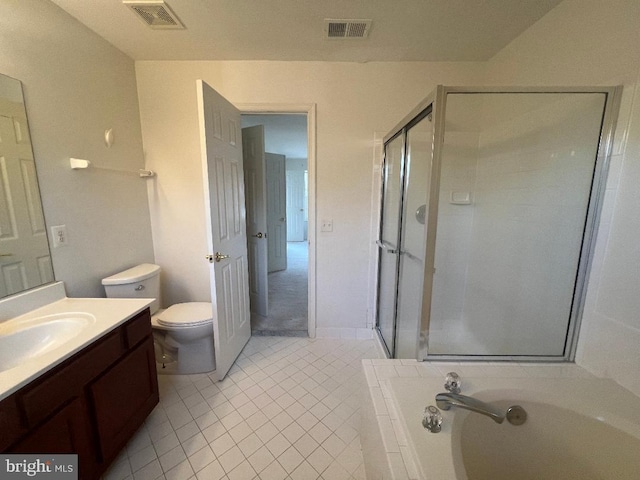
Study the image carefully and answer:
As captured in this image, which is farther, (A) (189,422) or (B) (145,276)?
(B) (145,276)

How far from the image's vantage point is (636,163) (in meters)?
1.04

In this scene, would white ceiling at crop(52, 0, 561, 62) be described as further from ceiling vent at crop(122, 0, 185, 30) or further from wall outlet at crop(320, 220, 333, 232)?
wall outlet at crop(320, 220, 333, 232)

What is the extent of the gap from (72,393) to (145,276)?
36.7 inches

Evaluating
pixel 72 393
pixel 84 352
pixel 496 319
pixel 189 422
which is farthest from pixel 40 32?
pixel 496 319

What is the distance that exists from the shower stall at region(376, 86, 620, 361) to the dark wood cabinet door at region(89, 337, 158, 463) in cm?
146

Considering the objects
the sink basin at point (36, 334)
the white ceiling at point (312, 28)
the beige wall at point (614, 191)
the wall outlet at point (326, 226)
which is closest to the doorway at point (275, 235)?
the wall outlet at point (326, 226)

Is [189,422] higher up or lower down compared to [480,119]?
lower down

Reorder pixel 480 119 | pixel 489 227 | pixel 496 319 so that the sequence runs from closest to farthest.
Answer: pixel 480 119 < pixel 496 319 < pixel 489 227

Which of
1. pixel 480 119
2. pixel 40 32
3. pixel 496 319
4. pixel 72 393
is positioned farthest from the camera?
pixel 496 319

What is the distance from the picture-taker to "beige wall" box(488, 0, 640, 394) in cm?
104

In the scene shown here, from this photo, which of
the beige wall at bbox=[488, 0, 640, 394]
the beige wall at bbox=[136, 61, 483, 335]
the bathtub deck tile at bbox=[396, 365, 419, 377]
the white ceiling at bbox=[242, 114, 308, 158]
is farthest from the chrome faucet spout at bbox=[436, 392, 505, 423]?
the white ceiling at bbox=[242, 114, 308, 158]

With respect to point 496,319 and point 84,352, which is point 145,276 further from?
point 496,319

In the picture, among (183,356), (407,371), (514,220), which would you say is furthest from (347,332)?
(514,220)

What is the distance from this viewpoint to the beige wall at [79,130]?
1.28 metres
